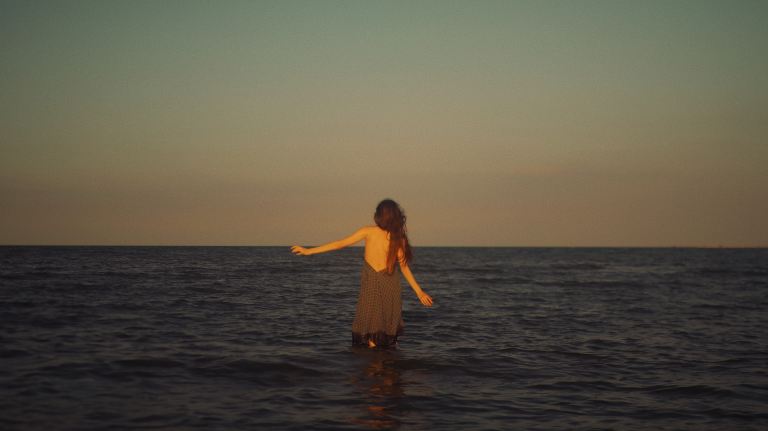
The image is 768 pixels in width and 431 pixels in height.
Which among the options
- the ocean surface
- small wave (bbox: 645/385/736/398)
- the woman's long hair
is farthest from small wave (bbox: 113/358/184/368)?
small wave (bbox: 645/385/736/398)

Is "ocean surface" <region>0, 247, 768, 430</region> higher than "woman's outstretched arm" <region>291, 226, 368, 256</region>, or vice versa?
"woman's outstretched arm" <region>291, 226, 368, 256</region>

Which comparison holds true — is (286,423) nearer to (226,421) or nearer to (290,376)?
(226,421)

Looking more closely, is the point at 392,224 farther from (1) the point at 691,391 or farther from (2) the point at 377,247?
(1) the point at 691,391

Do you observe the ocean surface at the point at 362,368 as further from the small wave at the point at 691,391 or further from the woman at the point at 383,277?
the woman at the point at 383,277

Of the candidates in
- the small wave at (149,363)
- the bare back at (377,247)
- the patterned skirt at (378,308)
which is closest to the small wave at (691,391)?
the patterned skirt at (378,308)

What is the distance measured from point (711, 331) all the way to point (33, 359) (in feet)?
40.0

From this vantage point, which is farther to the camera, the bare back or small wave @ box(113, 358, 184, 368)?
the bare back

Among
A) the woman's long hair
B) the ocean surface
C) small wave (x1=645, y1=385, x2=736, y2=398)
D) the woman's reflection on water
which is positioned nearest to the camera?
the woman's reflection on water

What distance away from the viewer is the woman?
30.0 feet

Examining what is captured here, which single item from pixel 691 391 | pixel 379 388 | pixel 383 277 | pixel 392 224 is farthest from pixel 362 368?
pixel 691 391

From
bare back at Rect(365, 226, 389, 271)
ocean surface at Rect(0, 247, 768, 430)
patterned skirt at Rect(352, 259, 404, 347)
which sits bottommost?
ocean surface at Rect(0, 247, 768, 430)

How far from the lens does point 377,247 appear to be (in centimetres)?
919

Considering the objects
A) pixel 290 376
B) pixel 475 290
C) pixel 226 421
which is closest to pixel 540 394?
pixel 290 376

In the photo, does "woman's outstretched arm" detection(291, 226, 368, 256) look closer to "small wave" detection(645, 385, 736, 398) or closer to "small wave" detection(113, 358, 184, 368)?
"small wave" detection(113, 358, 184, 368)
